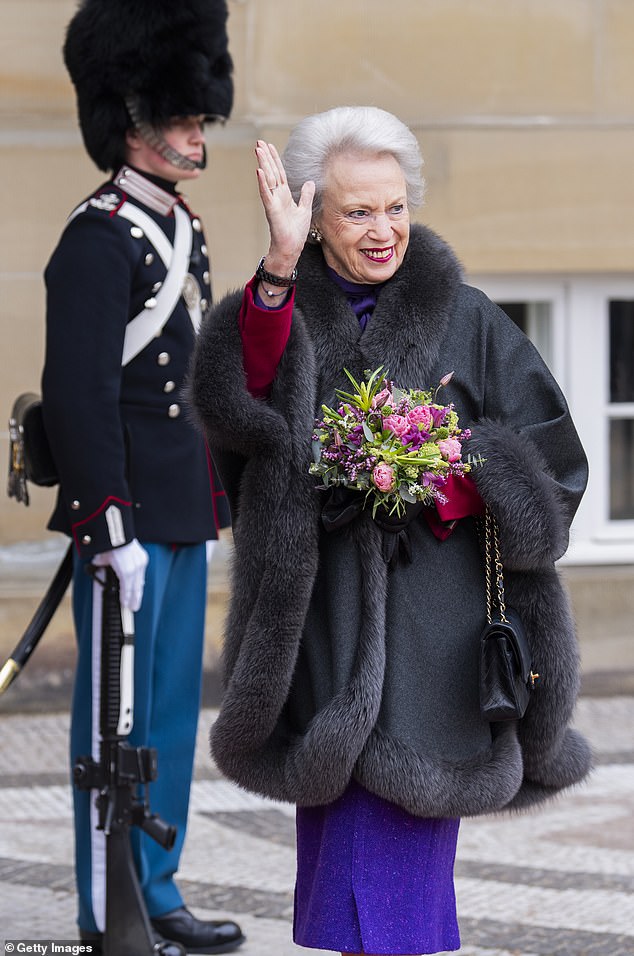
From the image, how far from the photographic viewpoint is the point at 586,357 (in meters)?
7.46

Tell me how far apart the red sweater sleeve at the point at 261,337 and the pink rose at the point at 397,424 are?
29 centimetres

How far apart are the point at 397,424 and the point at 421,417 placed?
0.17ft

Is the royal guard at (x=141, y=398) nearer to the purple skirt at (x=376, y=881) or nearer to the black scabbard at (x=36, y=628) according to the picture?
the black scabbard at (x=36, y=628)

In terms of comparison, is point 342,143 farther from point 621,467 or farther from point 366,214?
point 621,467

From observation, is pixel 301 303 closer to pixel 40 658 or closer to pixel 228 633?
pixel 228 633

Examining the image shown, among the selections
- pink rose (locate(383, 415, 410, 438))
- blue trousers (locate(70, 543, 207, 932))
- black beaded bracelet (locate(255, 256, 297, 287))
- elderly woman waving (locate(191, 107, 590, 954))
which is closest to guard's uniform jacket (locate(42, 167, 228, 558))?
blue trousers (locate(70, 543, 207, 932))

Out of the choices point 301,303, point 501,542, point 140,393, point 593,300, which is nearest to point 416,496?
point 501,542

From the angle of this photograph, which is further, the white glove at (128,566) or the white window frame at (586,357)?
the white window frame at (586,357)

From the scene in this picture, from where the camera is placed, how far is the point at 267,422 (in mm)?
3295

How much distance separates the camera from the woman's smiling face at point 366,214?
337cm

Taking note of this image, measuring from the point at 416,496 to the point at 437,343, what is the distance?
1.21ft

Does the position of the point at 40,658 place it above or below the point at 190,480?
below

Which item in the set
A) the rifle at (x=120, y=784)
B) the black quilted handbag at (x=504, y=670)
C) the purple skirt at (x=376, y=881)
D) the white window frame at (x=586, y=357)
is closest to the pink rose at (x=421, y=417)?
the black quilted handbag at (x=504, y=670)

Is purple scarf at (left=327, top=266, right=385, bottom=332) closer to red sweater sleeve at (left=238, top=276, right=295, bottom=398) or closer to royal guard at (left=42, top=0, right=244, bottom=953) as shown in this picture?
red sweater sleeve at (left=238, top=276, right=295, bottom=398)
